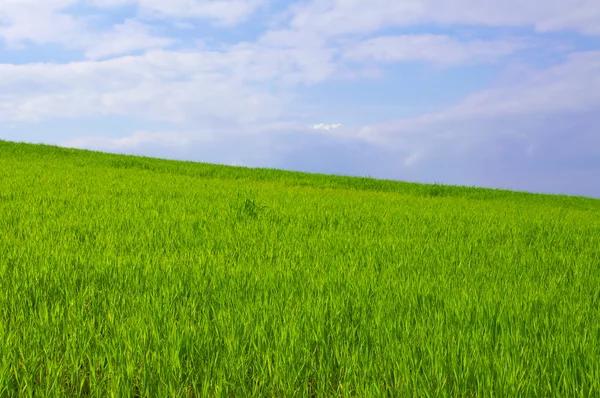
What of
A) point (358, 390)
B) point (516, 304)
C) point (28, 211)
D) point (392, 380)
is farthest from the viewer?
point (28, 211)

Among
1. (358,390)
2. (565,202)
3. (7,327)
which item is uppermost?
(565,202)

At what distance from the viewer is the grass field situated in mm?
2535

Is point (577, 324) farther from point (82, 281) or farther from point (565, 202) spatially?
point (565, 202)

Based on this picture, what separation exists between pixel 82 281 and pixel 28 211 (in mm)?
5042

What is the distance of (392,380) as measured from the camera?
258 centimetres

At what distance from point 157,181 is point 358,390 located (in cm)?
1310

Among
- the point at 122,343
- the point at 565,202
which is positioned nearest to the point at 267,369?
the point at 122,343

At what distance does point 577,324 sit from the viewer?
3447mm

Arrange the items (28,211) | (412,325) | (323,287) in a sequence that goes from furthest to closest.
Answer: (28,211)
(323,287)
(412,325)

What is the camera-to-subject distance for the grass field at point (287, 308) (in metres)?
2.54

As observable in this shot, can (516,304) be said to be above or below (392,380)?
above

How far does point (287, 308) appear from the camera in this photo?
3.40 meters

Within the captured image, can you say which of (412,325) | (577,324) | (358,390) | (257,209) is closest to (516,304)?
(577,324)

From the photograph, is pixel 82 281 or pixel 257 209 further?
pixel 257 209
